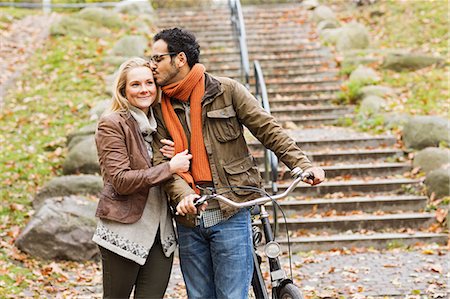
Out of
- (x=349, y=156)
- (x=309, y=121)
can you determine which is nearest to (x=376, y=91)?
(x=309, y=121)

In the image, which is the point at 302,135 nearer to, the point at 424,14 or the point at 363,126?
the point at 363,126

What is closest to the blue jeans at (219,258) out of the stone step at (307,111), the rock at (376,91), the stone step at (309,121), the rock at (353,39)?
the stone step at (309,121)

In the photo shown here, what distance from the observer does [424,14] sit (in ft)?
49.9

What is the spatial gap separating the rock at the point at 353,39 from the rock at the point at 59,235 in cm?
806

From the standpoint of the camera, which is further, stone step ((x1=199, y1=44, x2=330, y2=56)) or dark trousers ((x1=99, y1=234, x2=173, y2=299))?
stone step ((x1=199, y1=44, x2=330, y2=56))

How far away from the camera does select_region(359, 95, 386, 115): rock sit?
11.0 meters

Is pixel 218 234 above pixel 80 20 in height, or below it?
below

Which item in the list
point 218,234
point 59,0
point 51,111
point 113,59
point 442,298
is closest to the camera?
point 218,234

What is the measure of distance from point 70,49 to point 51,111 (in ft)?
10.5

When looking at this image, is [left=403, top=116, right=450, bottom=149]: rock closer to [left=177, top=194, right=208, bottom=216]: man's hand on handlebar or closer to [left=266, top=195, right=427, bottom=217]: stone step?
[left=266, top=195, right=427, bottom=217]: stone step

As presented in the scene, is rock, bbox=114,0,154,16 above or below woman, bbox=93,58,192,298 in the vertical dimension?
above

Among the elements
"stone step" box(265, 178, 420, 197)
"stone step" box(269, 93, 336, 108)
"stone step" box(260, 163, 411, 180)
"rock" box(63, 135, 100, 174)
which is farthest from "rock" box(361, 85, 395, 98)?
"rock" box(63, 135, 100, 174)

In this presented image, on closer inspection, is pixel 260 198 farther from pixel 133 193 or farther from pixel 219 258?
pixel 133 193

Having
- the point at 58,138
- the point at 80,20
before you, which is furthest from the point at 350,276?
the point at 80,20
